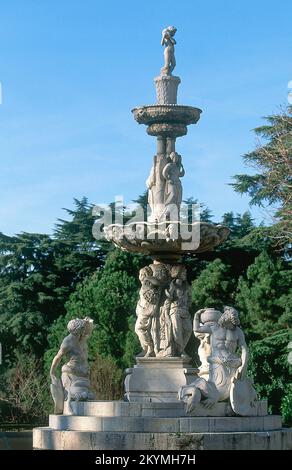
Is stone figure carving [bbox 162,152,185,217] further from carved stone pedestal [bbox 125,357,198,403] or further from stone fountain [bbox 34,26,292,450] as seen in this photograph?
carved stone pedestal [bbox 125,357,198,403]

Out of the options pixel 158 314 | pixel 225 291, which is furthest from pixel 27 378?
pixel 158 314

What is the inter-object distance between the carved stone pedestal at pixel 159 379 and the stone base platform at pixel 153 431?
126 centimetres

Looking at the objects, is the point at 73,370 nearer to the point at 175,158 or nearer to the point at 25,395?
the point at 175,158

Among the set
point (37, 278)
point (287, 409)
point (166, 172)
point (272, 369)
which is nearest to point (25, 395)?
point (37, 278)

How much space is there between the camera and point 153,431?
15.4 metres

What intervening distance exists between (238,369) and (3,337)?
24.0 metres

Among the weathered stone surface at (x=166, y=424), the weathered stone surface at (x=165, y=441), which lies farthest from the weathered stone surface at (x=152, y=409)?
the weathered stone surface at (x=165, y=441)

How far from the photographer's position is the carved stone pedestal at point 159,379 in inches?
694

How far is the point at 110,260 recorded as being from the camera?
1416 inches

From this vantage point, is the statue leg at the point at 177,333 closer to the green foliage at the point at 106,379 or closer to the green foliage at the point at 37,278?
the green foliage at the point at 106,379

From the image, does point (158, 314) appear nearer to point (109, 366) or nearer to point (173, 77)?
point (173, 77)

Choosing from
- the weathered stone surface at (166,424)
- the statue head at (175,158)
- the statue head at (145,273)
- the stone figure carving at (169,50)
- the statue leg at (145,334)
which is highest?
the stone figure carving at (169,50)

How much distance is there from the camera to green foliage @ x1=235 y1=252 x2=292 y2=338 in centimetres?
3372

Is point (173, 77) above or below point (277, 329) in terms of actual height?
above
